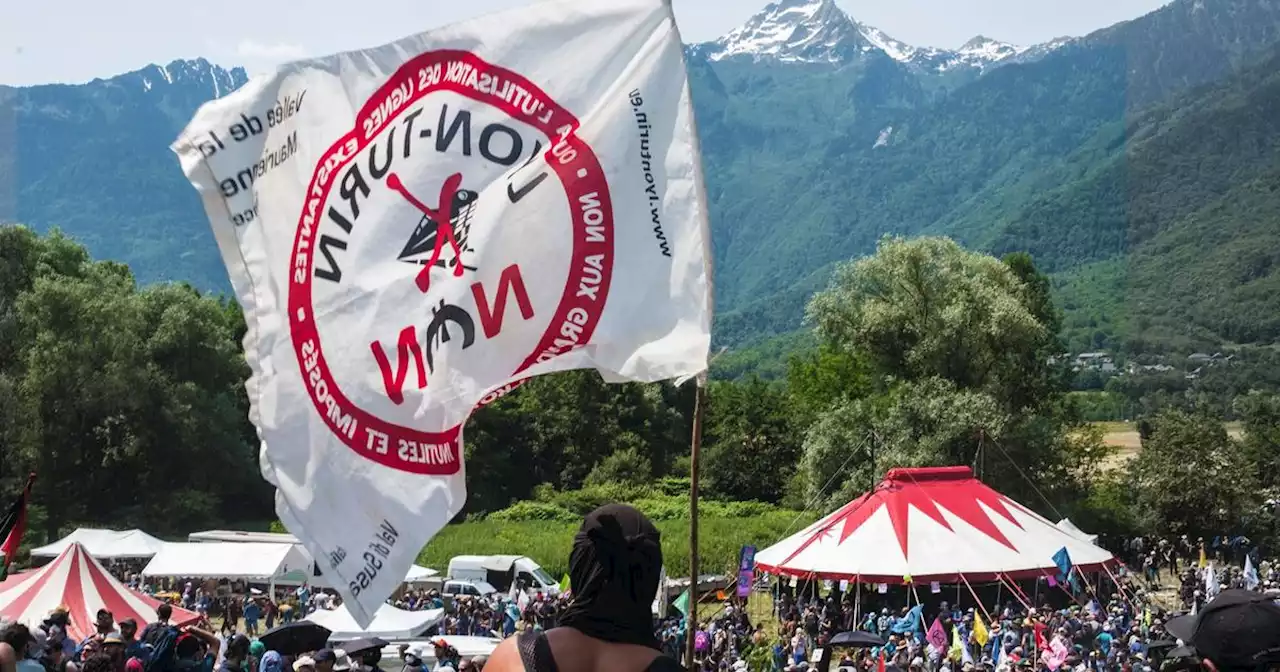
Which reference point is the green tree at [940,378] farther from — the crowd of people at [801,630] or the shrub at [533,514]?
the shrub at [533,514]

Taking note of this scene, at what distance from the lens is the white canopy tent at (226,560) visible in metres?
32.9

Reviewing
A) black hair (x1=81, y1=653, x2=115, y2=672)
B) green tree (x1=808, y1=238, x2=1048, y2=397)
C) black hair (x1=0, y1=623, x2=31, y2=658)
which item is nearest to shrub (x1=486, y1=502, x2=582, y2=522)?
green tree (x1=808, y1=238, x2=1048, y2=397)

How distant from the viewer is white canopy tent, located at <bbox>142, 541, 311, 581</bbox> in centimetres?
3294

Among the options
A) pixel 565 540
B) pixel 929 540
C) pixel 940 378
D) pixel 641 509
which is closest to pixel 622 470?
pixel 565 540

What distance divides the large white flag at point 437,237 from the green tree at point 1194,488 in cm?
4466

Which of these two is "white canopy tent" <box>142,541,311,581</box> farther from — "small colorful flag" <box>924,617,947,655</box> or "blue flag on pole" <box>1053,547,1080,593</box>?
"blue flag on pole" <box>1053,547,1080,593</box>

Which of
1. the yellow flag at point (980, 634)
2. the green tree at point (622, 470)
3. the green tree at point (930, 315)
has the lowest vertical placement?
the yellow flag at point (980, 634)

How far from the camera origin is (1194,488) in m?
46.1

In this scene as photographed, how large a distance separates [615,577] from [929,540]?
23.9 meters

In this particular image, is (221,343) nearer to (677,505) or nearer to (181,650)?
(677,505)

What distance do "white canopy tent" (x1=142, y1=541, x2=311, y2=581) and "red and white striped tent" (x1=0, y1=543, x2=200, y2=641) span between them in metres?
16.4

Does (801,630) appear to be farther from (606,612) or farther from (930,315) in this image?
(930,315)

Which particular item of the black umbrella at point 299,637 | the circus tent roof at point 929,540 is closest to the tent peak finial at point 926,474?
the circus tent roof at point 929,540

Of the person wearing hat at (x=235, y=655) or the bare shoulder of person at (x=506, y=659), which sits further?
the person wearing hat at (x=235, y=655)
